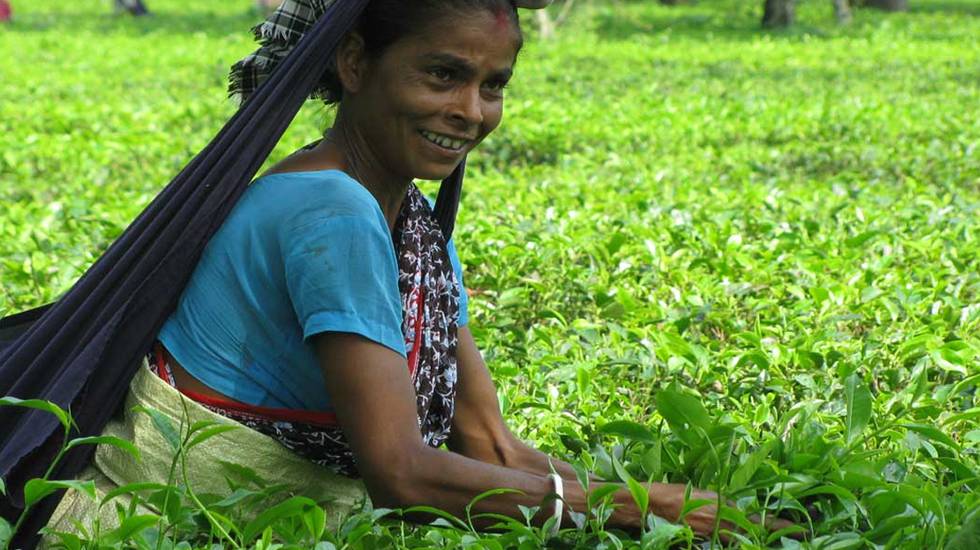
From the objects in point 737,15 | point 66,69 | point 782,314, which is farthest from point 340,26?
point 737,15

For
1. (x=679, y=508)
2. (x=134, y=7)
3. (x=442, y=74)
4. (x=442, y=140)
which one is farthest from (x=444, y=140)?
(x=134, y=7)

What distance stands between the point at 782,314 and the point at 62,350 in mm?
2392

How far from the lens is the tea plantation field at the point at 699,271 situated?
2.24 meters

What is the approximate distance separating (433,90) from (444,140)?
92 mm

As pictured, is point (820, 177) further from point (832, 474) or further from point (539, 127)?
point (832, 474)

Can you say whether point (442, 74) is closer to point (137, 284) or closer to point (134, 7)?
point (137, 284)

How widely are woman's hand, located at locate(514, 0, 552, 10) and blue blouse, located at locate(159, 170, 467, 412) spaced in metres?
0.47

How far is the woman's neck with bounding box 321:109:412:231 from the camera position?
2414 mm

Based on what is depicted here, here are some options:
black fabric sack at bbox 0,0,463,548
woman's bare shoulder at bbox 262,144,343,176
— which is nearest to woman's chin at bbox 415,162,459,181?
woman's bare shoulder at bbox 262,144,343,176

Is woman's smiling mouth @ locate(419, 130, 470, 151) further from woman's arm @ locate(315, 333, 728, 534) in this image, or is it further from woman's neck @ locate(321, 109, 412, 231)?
woman's arm @ locate(315, 333, 728, 534)

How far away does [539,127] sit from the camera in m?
8.27

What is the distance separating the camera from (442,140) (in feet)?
7.93

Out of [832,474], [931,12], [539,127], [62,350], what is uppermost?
[62,350]

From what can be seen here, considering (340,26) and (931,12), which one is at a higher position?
(340,26)
